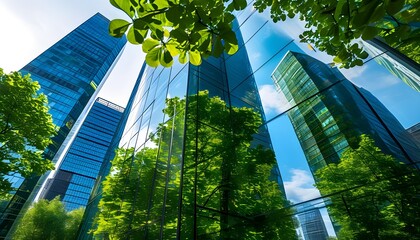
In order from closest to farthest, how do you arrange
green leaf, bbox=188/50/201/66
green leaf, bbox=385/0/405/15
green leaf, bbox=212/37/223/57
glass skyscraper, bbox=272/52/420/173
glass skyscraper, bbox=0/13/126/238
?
1. green leaf, bbox=385/0/405/15
2. green leaf, bbox=212/37/223/57
3. green leaf, bbox=188/50/201/66
4. glass skyscraper, bbox=272/52/420/173
5. glass skyscraper, bbox=0/13/126/238

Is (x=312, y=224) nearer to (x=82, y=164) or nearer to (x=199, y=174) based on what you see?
(x=199, y=174)

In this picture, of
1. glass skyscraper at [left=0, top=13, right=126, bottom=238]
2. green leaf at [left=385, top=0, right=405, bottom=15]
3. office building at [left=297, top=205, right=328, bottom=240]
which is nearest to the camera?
green leaf at [left=385, top=0, right=405, bottom=15]

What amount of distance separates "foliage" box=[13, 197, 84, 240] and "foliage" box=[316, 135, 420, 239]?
28.2 m

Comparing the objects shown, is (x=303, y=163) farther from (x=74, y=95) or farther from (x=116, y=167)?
(x=74, y=95)

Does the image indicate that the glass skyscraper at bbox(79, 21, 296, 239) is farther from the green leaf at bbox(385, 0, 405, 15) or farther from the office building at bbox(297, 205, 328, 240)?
the green leaf at bbox(385, 0, 405, 15)

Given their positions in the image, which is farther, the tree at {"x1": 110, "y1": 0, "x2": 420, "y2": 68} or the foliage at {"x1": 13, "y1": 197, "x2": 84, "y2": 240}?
the foliage at {"x1": 13, "y1": 197, "x2": 84, "y2": 240}

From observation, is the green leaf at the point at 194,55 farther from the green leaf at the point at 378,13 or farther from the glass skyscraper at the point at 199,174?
the glass skyscraper at the point at 199,174

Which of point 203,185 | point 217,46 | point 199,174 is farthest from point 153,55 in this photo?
point 203,185

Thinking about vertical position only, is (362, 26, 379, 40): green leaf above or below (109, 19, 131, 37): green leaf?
below

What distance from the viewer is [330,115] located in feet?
23.4

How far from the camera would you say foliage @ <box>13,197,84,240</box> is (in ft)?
73.5

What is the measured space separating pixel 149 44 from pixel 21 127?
1351cm

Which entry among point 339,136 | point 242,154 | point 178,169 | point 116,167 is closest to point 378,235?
point 339,136

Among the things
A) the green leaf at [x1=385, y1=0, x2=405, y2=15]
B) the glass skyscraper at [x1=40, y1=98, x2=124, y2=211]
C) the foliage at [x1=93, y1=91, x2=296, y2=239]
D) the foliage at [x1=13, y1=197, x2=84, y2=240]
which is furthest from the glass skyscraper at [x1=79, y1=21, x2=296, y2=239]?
the glass skyscraper at [x1=40, y1=98, x2=124, y2=211]
